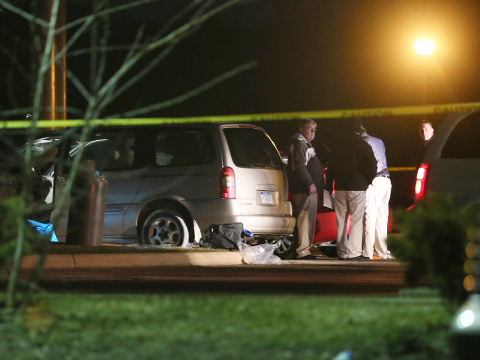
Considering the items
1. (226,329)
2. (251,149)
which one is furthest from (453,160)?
(226,329)

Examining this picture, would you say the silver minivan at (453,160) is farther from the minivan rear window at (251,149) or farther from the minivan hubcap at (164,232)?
the minivan hubcap at (164,232)

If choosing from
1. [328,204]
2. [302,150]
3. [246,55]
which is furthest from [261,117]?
[246,55]

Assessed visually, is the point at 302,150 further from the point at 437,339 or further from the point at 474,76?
the point at 474,76

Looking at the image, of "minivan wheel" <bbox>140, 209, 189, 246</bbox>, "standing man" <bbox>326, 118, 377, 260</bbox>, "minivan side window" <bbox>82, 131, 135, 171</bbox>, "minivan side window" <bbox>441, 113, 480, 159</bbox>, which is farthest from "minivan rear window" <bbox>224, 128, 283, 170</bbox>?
"minivan side window" <bbox>441, 113, 480, 159</bbox>

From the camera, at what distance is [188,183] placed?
44.4 ft

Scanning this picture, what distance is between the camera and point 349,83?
131ft

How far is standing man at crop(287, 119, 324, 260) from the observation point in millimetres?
14086

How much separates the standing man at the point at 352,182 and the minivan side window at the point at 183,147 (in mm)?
1761

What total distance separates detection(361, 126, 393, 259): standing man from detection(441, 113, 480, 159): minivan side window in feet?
8.71

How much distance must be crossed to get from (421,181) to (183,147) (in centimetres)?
351

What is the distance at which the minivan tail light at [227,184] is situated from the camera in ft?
43.9

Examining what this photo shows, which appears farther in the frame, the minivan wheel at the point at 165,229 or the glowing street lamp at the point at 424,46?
the glowing street lamp at the point at 424,46

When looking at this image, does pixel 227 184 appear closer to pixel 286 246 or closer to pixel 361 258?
pixel 286 246

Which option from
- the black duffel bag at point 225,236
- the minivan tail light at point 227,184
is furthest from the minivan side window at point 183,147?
the black duffel bag at point 225,236
